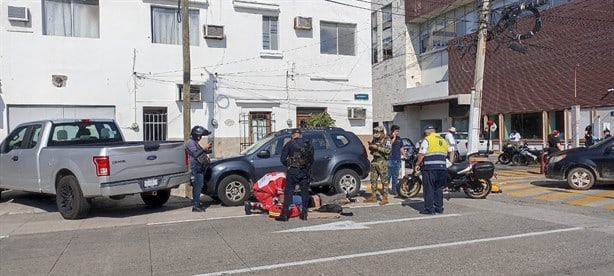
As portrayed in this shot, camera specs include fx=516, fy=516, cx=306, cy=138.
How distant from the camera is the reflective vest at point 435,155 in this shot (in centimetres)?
981

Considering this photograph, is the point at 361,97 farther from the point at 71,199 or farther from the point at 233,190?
the point at 71,199

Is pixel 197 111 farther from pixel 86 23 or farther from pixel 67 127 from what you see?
pixel 67 127

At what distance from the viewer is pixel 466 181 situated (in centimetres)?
1178

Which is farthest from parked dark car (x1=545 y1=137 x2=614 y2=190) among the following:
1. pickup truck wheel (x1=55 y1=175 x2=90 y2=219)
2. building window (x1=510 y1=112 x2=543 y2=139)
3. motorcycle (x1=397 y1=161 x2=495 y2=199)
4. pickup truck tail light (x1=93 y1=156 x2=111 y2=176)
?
building window (x1=510 y1=112 x2=543 y2=139)

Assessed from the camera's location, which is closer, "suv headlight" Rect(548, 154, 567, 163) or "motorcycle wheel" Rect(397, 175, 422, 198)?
"motorcycle wheel" Rect(397, 175, 422, 198)

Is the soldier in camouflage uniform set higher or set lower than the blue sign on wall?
lower

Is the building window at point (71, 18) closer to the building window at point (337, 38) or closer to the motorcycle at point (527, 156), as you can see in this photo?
the building window at point (337, 38)

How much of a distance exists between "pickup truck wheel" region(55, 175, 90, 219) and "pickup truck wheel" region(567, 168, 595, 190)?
460 inches

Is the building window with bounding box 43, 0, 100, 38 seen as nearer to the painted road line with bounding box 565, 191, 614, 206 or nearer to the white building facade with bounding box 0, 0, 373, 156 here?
the white building facade with bounding box 0, 0, 373, 156

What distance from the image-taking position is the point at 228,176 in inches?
443

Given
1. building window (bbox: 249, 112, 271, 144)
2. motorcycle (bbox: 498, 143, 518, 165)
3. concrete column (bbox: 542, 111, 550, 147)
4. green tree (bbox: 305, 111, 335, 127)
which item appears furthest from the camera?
concrete column (bbox: 542, 111, 550, 147)

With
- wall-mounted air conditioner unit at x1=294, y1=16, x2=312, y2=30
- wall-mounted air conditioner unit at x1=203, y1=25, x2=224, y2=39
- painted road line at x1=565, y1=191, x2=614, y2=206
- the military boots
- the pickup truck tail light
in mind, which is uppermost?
wall-mounted air conditioner unit at x1=294, y1=16, x2=312, y2=30

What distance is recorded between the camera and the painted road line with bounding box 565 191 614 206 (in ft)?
37.0

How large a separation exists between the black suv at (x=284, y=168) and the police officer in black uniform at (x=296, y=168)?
2.30 metres
